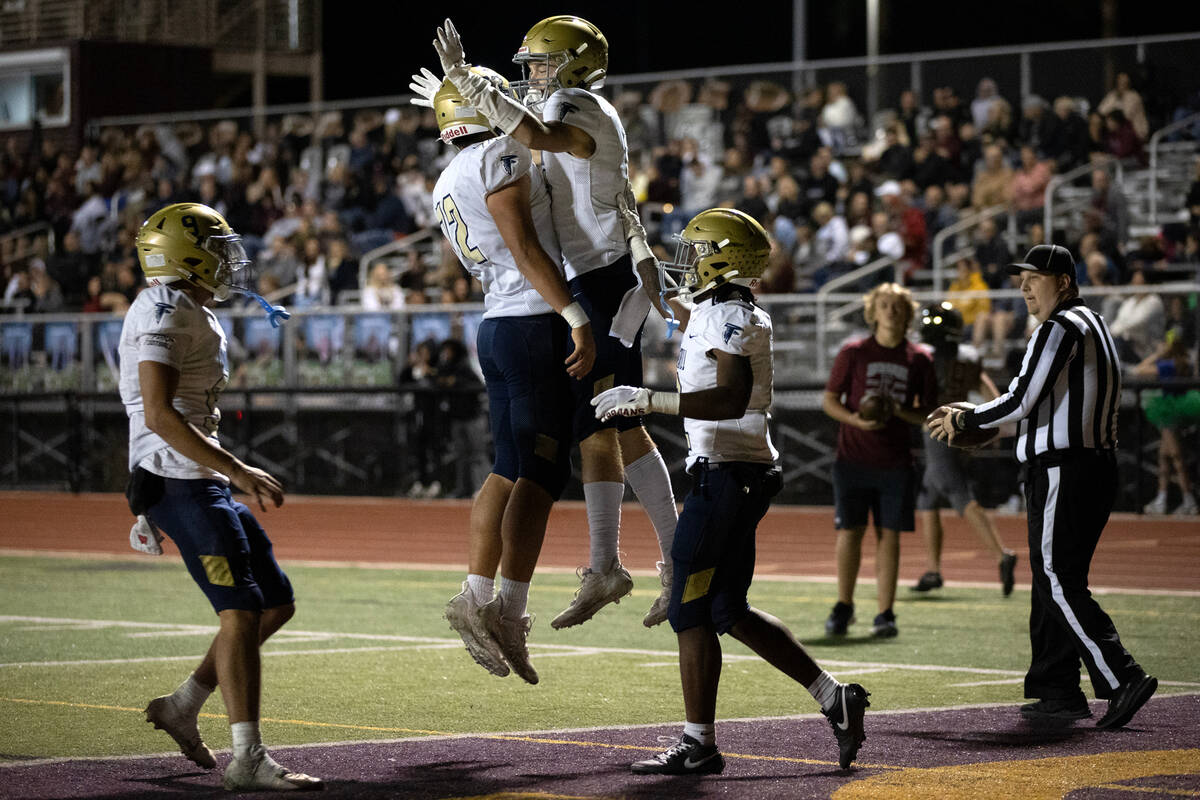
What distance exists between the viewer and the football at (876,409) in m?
10.4

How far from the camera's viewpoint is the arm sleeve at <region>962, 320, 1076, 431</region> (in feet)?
23.8

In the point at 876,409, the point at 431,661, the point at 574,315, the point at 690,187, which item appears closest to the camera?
the point at 574,315

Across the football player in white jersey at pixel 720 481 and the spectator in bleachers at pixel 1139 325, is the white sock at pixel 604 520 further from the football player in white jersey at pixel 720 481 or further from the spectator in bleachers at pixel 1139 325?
the spectator in bleachers at pixel 1139 325

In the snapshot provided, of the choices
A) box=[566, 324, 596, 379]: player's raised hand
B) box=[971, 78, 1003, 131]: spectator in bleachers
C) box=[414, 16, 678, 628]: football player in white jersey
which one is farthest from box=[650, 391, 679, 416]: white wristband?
box=[971, 78, 1003, 131]: spectator in bleachers

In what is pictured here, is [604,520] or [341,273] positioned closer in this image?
[604,520]

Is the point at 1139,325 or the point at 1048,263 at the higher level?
the point at 1048,263

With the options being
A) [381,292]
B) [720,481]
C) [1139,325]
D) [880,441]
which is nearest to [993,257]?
[1139,325]

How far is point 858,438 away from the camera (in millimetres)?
10617

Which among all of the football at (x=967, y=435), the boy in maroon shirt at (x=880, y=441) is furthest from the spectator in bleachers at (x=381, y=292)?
the football at (x=967, y=435)

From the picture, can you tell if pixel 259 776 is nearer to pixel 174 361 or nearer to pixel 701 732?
pixel 174 361

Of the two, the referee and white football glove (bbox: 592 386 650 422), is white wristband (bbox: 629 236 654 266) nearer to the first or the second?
Answer: white football glove (bbox: 592 386 650 422)

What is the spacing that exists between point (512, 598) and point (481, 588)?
0.13 metres

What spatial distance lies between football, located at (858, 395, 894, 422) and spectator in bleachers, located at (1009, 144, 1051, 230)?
32.5ft

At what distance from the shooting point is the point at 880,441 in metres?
10.5
